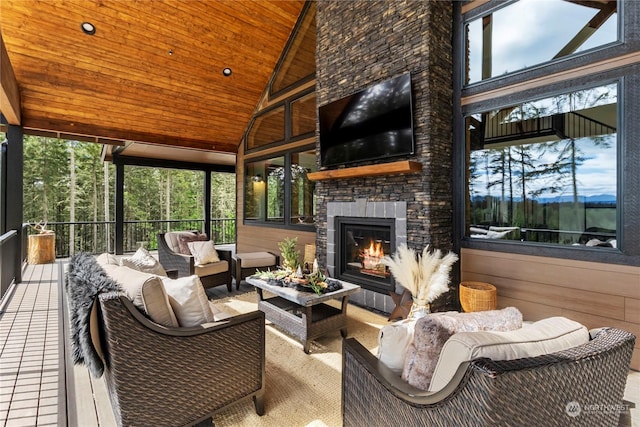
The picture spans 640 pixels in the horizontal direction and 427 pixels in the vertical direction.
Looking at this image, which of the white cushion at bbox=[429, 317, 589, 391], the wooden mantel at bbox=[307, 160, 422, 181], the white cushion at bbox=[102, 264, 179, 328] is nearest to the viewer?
the white cushion at bbox=[429, 317, 589, 391]

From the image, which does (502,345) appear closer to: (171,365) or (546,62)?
(171,365)

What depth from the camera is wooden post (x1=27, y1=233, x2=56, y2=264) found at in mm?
6637

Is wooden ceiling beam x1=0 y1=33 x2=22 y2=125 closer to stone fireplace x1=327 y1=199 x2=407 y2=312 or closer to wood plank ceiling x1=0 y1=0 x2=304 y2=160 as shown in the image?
wood plank ceiling x1=0 y1=0 x2=304 y2=160

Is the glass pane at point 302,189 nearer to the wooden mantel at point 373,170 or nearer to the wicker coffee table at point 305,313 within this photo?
the wooden mantel at point 373,170

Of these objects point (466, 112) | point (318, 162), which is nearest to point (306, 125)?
point (318, 162)

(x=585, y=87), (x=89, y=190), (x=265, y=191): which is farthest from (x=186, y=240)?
(x=89, y=190)

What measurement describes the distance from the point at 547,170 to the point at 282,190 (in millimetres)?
4295

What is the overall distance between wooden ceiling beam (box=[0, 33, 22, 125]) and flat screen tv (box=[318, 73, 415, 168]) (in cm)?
392

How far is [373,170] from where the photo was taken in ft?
12.3

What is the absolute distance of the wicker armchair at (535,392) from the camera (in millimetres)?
821

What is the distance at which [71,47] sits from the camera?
459 cm

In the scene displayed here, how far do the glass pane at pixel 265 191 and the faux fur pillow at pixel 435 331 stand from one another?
16.5 ft

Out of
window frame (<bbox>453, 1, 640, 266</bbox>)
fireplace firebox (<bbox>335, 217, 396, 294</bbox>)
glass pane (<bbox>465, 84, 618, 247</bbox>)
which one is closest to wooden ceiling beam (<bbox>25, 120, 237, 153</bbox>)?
fireplace firebox (<bbox>335, 217, 396, 294</bbox>)

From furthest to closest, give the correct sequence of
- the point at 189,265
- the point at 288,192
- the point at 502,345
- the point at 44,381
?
the point at 288,192, the point at 189,265, the point at 44,381, the point at 502,345
